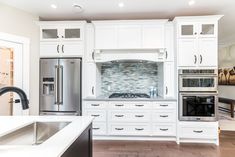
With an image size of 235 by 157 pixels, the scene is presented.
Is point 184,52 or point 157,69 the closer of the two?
point 184,52

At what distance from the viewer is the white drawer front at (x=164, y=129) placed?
413 cm

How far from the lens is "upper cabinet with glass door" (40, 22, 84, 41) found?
4344 mm

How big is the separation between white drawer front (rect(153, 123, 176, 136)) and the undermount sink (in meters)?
2.56

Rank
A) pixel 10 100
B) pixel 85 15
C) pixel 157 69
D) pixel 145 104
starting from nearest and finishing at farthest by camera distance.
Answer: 1. pixel 10 100
2. pixel 145 104
3. pixel 85 15
4. pixel 157 69

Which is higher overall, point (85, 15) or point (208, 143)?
point (85, 15)

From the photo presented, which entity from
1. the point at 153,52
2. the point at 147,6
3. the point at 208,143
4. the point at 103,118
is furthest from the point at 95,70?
the point at 208,143

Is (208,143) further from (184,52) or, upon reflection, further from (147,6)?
(147,6)

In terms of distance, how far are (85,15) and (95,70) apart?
1.23 m

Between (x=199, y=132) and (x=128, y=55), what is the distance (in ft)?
7.00

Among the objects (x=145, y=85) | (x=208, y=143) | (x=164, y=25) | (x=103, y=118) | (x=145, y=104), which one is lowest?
(x=208, y=143)

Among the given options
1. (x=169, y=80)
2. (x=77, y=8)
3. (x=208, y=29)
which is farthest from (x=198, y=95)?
(x=77, y=8)

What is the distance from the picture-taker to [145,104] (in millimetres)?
4156

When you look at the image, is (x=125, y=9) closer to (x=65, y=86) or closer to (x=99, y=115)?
(x=65, y=86)

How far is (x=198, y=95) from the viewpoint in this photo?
398 centimetres
